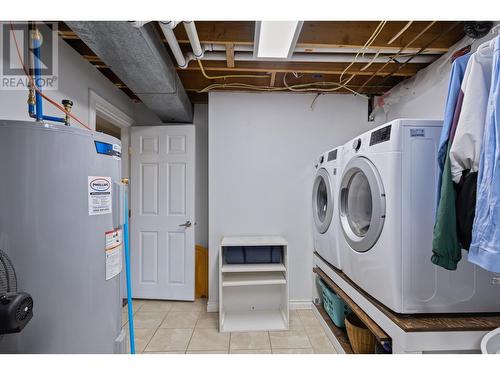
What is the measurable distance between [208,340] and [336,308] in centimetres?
114

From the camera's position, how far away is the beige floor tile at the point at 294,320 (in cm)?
246

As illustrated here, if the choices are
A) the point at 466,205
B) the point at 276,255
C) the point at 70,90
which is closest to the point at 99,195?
the point at 70,90

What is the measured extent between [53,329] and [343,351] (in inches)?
73.5

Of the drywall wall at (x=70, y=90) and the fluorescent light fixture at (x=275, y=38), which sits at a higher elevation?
the fluorescent light fixture at (x=275, y=38)

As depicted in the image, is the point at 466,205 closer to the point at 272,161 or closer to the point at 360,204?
the point at 360,204

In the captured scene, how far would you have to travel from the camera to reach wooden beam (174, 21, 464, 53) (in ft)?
5.82

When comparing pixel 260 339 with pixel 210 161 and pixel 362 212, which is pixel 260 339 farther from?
pixel 210 161

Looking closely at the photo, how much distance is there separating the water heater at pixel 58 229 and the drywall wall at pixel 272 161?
1.77 metres

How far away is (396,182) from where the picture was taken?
132 cm

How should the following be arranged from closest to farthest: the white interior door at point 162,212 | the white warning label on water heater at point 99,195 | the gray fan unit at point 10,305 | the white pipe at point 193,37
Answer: the gray fan unit at point 10,305 < the white warning label on water heater at point 99,195 < the white pipe at point 193,37 < the white interior door at point 162,212

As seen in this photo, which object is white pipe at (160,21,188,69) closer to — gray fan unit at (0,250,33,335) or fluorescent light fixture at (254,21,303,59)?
fluorescent light fixture at (254,21,303,59)

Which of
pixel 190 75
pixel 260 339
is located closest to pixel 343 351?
pixel 260 339

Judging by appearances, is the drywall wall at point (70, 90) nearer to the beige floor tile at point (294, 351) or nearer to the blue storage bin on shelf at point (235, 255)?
the blue storage bin on shelf at point (235, 255)

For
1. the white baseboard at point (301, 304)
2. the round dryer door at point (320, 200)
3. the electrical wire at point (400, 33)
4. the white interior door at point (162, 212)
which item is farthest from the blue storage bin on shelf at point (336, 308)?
the electrical wire at point (400, 33)
